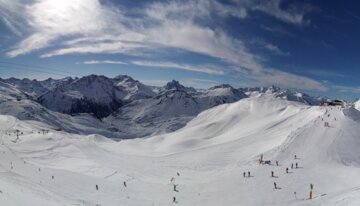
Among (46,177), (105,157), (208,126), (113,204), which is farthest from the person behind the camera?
(208,126)

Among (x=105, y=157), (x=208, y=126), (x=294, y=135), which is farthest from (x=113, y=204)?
(x=208, y=126)

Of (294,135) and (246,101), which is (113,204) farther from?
(246,101)

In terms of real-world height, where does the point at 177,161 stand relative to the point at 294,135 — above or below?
below

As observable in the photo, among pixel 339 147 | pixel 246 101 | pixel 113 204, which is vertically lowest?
pixel 113 204

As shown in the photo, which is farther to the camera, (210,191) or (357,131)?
(357,131)

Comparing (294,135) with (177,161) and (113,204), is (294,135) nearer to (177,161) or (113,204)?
(177,161)

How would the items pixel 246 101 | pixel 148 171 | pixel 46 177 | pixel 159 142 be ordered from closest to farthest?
1. pixel 46 177
2. pixel 148 171
3. pixel 159 142
4. pixel 246 101

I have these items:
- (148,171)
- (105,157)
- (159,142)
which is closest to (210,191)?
(148,171)
